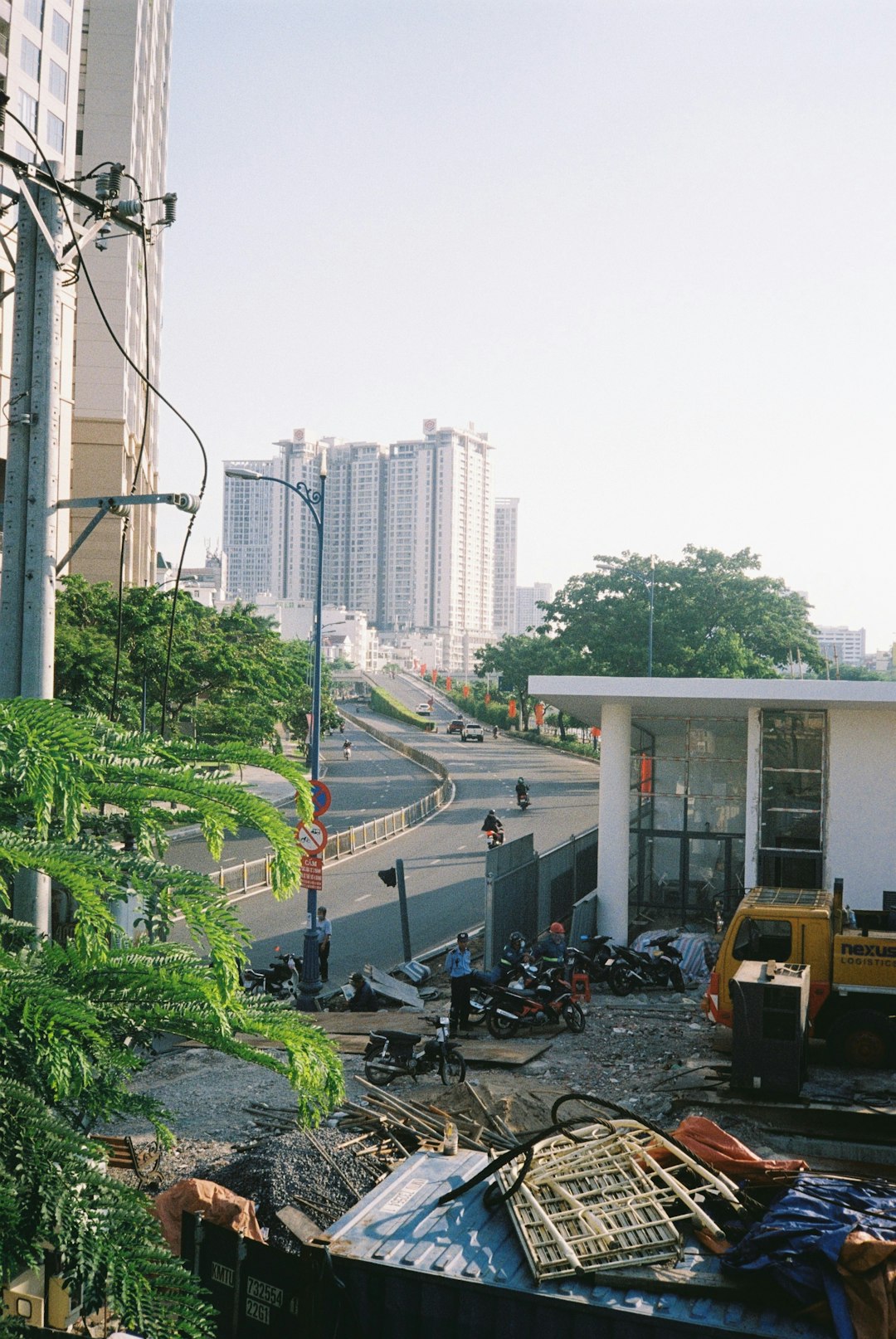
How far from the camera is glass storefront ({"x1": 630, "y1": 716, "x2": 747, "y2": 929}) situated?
83.2 ft

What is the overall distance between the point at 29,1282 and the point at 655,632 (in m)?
53.8

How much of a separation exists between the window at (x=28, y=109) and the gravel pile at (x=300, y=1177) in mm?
52185

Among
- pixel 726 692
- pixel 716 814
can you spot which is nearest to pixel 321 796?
pixel 726 692

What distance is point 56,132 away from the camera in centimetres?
5466

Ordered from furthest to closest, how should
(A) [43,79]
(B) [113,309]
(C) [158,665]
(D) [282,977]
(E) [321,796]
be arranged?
(B) [113,309] < (A) [43,79] < (C) [158,665] < (D) [282,977] < (E) [321,796]

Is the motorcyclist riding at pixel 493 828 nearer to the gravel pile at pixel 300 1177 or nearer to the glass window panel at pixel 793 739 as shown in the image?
the glass window panel at pixel 793 739

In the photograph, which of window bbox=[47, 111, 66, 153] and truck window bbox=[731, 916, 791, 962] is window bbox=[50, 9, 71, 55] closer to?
window bbox=[47, 111, 66, 153]

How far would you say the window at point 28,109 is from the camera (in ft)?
169

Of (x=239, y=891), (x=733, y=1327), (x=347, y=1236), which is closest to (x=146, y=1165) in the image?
(x=347, y=1236)

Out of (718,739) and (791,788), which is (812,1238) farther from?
(718,739)

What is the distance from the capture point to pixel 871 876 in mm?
22172

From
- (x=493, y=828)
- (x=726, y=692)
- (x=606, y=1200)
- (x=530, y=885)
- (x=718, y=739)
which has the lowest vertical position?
(x=493, y=828)

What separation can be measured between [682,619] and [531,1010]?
44.2 metres

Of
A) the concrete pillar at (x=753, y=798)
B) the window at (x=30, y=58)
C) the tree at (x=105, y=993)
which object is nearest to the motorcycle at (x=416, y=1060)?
the tree at (x=105, y=993)
